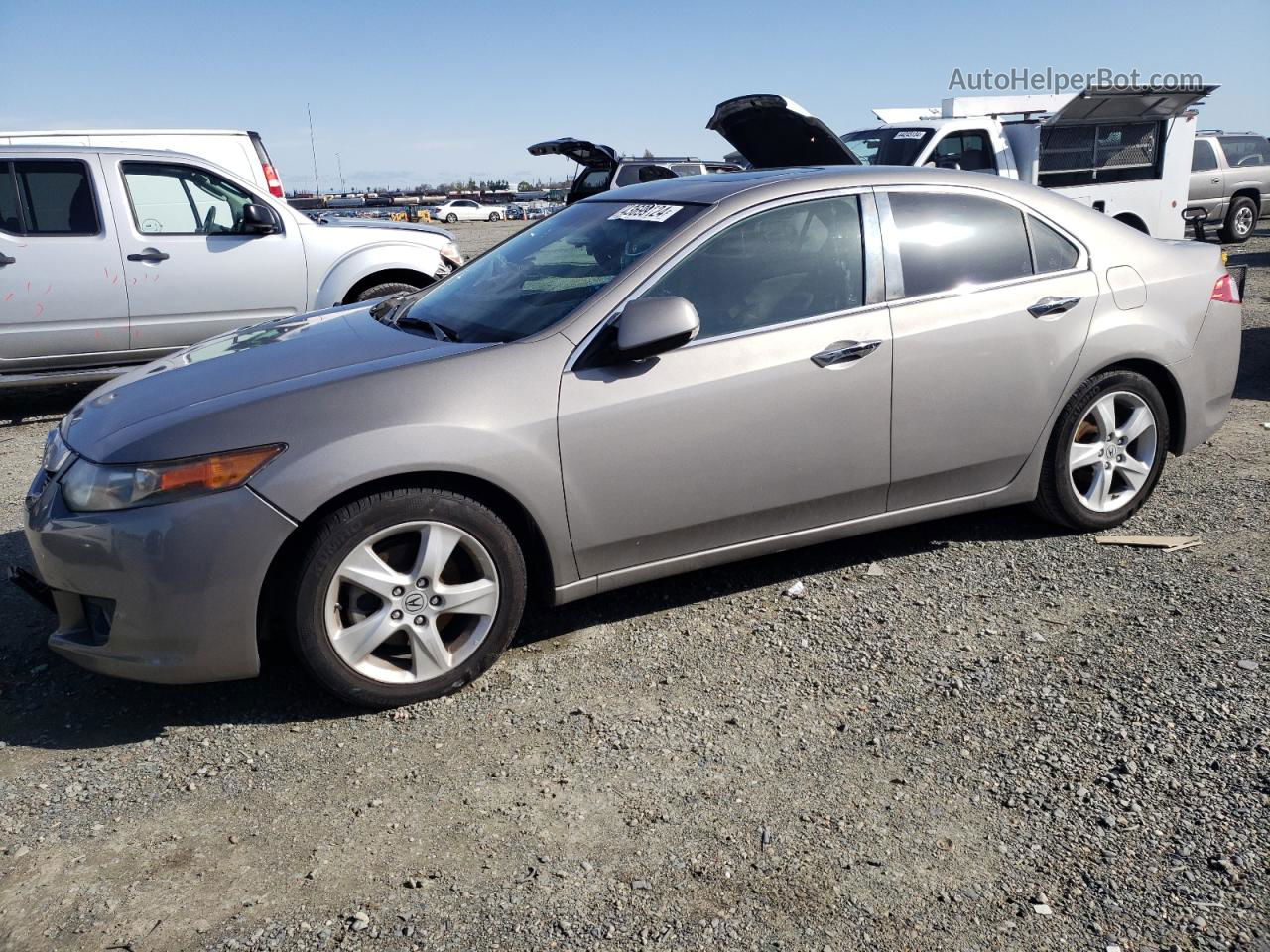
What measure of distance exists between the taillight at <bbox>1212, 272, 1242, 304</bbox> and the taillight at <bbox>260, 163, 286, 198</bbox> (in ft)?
23.0

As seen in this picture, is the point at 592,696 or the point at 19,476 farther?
the point at 19,476

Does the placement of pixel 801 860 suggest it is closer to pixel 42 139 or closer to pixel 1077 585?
pixel 1077 585

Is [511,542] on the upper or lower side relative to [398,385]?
lower

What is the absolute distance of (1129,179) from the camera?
12.8m

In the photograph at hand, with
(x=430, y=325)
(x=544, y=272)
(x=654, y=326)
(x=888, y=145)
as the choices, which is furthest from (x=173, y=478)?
(x=888, y=145)

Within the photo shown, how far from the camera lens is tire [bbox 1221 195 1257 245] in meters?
18.2

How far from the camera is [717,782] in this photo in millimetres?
2922

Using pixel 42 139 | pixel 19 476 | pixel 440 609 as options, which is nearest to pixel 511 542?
pixel 440 609

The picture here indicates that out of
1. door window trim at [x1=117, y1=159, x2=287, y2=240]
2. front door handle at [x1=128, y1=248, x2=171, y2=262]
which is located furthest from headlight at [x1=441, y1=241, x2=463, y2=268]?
front door handle at [x1=128, y1=248, x2=171, y2=262]

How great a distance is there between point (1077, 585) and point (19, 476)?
552 cm

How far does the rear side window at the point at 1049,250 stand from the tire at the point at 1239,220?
54.2ft

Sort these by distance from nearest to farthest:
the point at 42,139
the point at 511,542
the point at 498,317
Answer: the point at 511,542 → the point at 498,317 → the point at 42,139

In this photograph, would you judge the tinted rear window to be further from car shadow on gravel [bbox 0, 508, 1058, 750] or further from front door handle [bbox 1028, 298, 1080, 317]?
front door handle [bbox 1028, 298, 1080, 317]

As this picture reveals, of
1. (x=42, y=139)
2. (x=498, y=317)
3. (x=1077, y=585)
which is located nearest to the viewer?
(x=498, y=317)
